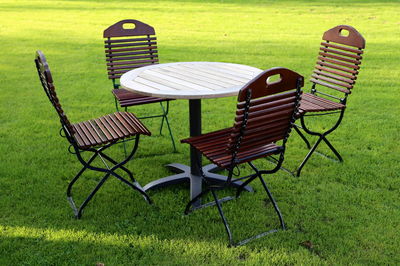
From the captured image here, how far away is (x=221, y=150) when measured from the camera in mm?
3418

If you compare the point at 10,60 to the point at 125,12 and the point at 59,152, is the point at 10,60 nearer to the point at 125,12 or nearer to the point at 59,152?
the point at 59,152

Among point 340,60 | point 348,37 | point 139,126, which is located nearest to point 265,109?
point 139,126

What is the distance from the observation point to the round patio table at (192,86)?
11.4 ft

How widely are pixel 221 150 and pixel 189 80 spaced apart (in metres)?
0.80

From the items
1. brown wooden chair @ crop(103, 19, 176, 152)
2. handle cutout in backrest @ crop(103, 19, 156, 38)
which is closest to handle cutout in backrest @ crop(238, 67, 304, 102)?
brown wooden chair @ crop(103, 19, 176, 152)

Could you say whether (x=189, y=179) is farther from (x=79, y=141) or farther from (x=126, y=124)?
(x=79, y=141)

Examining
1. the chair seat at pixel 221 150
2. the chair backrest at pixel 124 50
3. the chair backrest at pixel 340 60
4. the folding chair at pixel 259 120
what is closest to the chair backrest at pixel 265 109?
the folding chair at pixel 259 120

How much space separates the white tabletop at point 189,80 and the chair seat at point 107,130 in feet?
1.15

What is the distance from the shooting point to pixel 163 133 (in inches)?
219

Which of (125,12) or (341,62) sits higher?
(341,62)

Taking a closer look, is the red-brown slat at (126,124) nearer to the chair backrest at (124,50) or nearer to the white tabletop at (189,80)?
the white tabletop at (189,80)

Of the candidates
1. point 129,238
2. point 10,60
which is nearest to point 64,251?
point 129,238

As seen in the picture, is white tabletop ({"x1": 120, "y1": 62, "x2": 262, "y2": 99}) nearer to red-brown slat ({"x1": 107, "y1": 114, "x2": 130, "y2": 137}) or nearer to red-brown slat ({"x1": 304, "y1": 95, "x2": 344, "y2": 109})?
red-brown slat ({"x1": 107, "y1": 114, "x2": 130, "y2": 137})

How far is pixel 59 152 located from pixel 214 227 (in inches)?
91.1
